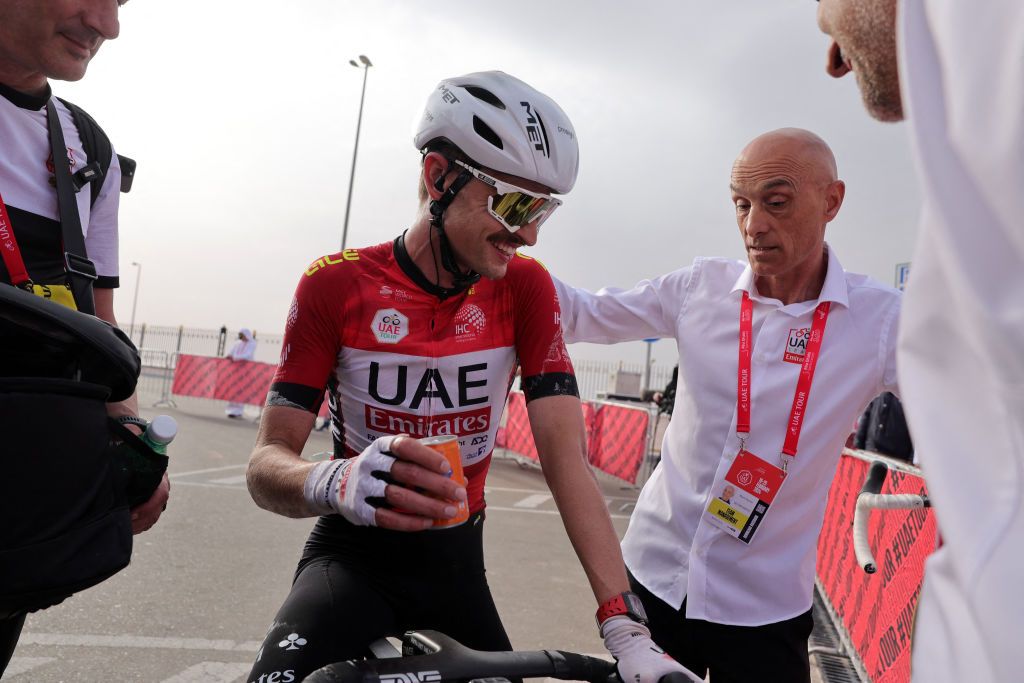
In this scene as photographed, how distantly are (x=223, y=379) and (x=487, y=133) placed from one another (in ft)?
70.2

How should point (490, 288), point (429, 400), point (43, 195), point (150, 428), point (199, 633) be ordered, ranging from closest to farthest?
point (150, 428)
point (43, 195)
point (429, 400)
point (490, 288)
point (199, 633)

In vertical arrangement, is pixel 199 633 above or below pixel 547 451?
below

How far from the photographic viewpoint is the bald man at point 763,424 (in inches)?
106

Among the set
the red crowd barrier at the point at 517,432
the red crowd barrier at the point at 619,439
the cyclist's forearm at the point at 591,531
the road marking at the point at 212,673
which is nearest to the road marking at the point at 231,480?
the red crowd barrier at the point at 619,439

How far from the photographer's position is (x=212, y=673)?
157 inches

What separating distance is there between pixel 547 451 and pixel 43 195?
1786 mm

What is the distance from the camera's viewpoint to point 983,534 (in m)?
0.69

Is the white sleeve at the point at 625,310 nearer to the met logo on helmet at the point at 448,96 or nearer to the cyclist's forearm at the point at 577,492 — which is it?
the cyclist's forearm at the point at 577,492

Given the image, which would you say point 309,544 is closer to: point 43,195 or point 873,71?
point 43,195

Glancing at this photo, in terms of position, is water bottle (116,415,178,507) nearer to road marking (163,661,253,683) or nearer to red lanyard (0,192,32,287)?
red lanyard (0,192,32,287)

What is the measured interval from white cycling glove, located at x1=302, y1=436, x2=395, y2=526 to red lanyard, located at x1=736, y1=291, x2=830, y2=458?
1.63m

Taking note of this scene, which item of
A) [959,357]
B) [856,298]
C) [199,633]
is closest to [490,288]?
[856,298]

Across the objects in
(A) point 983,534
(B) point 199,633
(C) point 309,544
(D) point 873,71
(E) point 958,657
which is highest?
(D) point 873,71

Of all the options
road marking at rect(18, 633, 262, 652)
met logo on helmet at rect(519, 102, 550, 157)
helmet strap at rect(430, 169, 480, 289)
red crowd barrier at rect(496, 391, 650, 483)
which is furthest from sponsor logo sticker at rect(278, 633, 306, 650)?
red crowd barrier at rect(496, 391, 650, 483)
